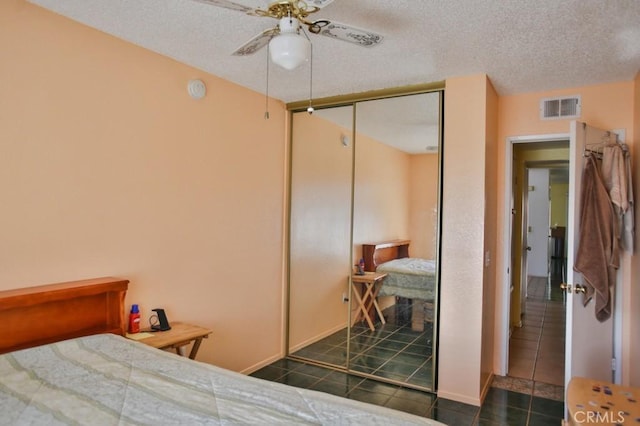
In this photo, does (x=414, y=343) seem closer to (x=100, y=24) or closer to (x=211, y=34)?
(x=211, y=34)

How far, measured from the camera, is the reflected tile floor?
9.53 feet

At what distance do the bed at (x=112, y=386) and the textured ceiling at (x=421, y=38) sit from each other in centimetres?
155

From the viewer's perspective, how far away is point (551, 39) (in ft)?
7.88

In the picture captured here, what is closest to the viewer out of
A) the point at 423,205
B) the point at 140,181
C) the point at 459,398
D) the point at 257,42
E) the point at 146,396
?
the point at 146,396

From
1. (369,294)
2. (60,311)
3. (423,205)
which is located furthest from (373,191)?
(60,311)

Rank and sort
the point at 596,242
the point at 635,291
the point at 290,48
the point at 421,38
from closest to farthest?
the point at 290,48 → the point at 421,38 → the point at 596,242 → the point at 635,291

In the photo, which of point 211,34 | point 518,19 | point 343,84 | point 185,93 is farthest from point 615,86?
point 185,93

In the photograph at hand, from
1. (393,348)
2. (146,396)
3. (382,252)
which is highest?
(382,252)

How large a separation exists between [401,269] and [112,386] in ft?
8.58

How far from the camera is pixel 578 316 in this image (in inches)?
108

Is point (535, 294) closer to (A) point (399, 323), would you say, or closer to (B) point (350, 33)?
(A) point (399, 323)

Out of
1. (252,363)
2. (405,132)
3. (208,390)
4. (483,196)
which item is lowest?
(252,363)

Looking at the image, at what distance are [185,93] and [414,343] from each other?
2.77m

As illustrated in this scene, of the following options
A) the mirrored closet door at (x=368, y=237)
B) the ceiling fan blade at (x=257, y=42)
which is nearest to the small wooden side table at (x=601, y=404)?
the mirrored closet door at (x=368, y=237)
